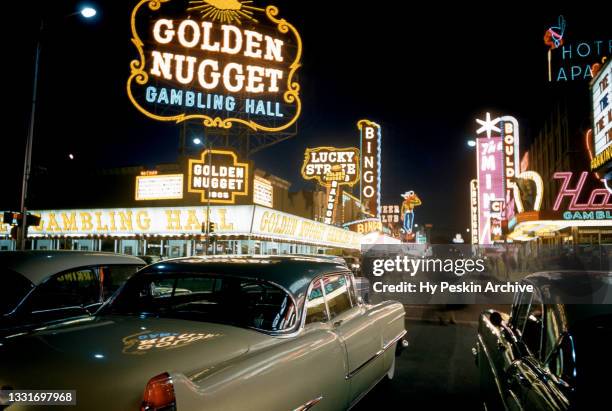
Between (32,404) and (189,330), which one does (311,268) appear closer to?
(189,330)

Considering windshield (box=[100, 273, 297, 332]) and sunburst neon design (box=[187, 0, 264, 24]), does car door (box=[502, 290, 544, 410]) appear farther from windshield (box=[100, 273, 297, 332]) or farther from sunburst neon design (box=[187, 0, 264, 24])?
sunburst neon design (box=[187, 0, 264, 24])

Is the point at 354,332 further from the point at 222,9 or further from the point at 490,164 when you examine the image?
the point at 490,164

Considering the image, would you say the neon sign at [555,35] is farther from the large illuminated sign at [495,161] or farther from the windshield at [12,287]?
the windshield at [12,287]

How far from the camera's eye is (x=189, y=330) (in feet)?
10.3

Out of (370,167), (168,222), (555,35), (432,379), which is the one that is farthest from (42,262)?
(370,167)

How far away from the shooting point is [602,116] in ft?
44.9

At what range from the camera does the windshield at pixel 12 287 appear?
16.1 feet

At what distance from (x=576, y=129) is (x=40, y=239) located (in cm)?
3702

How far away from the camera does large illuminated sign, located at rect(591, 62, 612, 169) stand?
1288cm

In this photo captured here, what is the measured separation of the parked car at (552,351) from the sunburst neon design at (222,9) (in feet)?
92.8

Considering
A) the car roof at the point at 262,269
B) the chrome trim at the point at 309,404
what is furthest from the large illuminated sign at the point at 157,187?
the chrome trim at the point at 309,404

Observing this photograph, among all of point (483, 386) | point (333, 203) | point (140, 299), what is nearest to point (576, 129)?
point (333, 203)

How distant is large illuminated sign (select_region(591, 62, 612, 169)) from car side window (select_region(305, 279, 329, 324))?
11475 millimetres

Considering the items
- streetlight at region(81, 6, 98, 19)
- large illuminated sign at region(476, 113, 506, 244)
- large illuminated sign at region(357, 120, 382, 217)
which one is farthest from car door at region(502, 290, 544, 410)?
large illuminated sign at region(357, 120, 382, 217)
